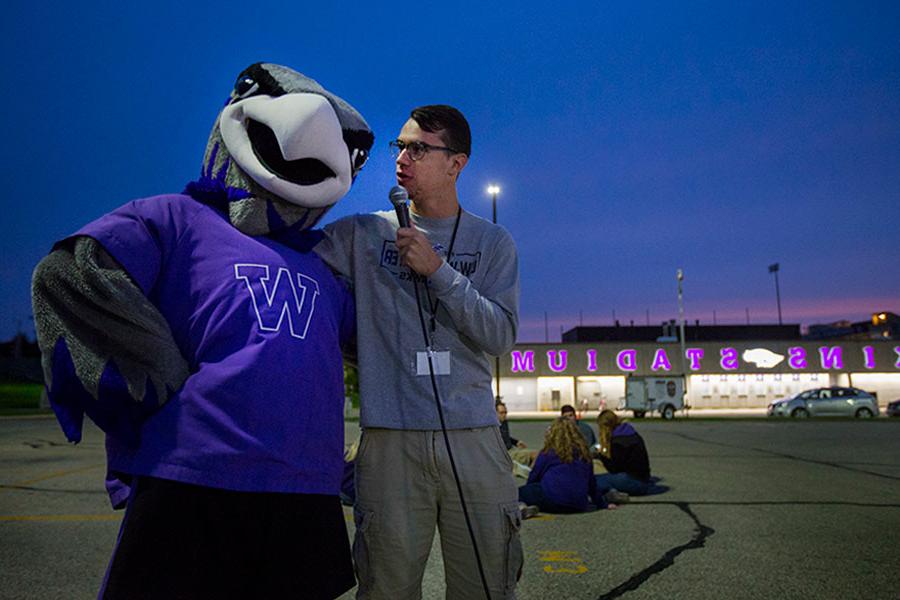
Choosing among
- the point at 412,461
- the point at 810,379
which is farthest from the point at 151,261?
the point at 810,379

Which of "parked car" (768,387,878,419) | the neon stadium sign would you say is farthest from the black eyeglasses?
the neon stadium sign

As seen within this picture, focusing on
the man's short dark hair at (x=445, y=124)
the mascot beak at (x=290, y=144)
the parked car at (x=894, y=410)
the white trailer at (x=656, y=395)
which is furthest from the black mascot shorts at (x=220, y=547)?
the parked car at (x=894, y=410)

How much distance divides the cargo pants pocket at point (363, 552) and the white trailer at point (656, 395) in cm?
3052

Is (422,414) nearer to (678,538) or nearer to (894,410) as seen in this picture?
(678,538)

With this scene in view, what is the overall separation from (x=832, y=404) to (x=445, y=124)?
103ft

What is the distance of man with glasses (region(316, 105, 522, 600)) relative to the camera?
207cm

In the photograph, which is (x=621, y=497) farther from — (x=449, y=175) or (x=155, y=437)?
(x=155, y=437)

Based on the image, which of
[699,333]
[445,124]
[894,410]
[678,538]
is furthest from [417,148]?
[699,333]

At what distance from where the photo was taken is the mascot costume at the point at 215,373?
60.5 inches

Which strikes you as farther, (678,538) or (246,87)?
(678,538)

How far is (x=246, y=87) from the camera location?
80.5 inches

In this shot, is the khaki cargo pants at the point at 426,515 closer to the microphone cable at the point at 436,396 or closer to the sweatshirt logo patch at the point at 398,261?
the microphone cable at the point at 436,396

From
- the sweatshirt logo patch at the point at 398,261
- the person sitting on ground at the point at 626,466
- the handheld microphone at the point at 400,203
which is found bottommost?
the person sitting on ground at the point at 626,466

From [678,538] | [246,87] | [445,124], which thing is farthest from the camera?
[678,538]
